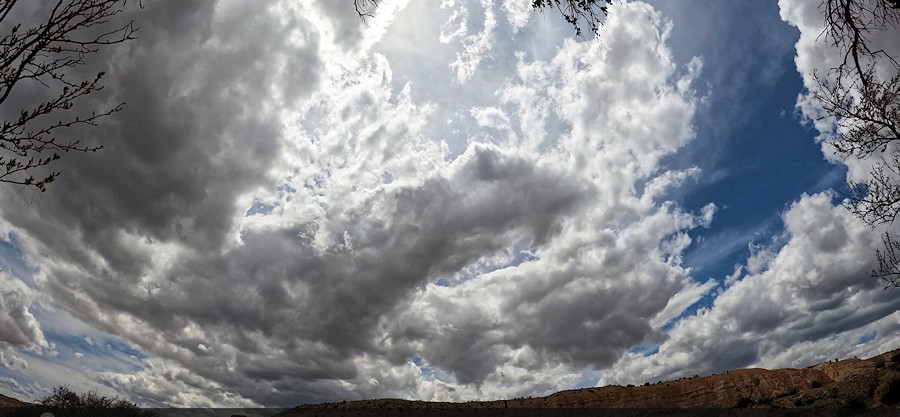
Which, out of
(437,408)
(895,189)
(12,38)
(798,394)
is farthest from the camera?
(437,408)

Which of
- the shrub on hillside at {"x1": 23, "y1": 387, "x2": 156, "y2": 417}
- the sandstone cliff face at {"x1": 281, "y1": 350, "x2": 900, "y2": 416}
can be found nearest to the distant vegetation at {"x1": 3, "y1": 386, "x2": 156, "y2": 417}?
the shrub on hillside at {"x1": 23, "y1": 387, "x2": 156, "y2": 417}

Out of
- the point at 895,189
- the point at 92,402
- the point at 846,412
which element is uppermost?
the point at 895,189

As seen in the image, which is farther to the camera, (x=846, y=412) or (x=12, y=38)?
(x=846, y=412)

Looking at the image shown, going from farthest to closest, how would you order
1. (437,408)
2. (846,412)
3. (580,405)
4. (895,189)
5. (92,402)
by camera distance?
(437,408)
(580,405)
(92,402)
(846,412)
(895,189)

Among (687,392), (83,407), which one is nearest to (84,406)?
(83,407)

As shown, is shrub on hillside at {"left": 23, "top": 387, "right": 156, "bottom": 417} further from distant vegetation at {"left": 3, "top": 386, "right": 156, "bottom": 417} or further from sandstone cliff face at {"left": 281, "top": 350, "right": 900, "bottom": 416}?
sandstone cliff face at {"left": 281, "top": 350, "right": 900, "bottom": 416}

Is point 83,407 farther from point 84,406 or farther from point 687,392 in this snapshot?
point 687,392

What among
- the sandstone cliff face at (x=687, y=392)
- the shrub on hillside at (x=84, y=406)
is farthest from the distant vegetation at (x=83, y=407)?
the sandstone cliff face at (x=687, y=392)

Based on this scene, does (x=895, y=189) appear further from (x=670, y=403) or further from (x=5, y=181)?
(x=670, y=403)

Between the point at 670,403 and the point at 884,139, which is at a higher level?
the point at 884,139

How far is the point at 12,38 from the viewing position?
16.8 feet

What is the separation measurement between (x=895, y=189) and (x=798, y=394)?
57.2 feet

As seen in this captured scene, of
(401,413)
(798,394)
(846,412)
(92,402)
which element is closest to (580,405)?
(401,413)

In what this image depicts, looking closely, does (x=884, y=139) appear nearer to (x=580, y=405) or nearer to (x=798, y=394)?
(x=798, y=394)
